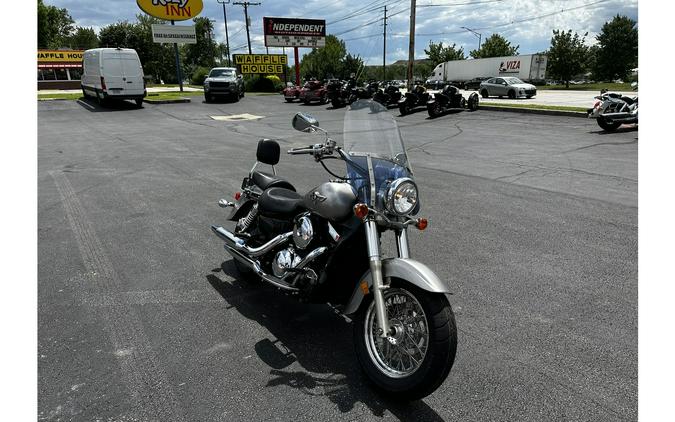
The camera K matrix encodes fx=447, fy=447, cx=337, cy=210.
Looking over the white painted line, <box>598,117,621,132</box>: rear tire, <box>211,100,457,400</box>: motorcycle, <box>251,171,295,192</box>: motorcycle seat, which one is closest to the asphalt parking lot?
<box>211,100,457,400</box>: motorcycle

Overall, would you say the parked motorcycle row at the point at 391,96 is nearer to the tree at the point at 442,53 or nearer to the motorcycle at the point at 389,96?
the motorcycle at the point at 389,96

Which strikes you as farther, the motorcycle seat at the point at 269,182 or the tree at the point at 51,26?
the tree at the point at 51,26

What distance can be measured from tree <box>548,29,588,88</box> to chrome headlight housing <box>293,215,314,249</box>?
2460 inches

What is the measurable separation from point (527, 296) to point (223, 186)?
5.72 m

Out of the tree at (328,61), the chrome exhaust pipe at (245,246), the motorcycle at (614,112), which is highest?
the tree at (328,61)

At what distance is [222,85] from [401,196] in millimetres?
27592

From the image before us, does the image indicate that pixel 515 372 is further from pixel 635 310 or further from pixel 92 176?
pixel 92 176

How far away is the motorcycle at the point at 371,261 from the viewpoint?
2645 mm

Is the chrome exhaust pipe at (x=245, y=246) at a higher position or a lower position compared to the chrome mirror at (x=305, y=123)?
lower

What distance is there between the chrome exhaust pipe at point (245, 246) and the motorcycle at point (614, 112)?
13659 millimetres

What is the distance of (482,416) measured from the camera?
2629 millimetres

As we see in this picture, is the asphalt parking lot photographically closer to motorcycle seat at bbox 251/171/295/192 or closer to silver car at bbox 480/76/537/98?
motorcycle seat at bbox 251/171/295/192

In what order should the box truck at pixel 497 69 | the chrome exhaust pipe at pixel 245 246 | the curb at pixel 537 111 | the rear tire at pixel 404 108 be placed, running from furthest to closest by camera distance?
1. the box truck at pixel 497 69
2. the rear tire at pixel 404 108
3. the curb at pixel 537 111
4. the chrome exhaust pipe at pixel 245 246

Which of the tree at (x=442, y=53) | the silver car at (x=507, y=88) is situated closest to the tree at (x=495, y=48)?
the tree at (x=442, y=53)
